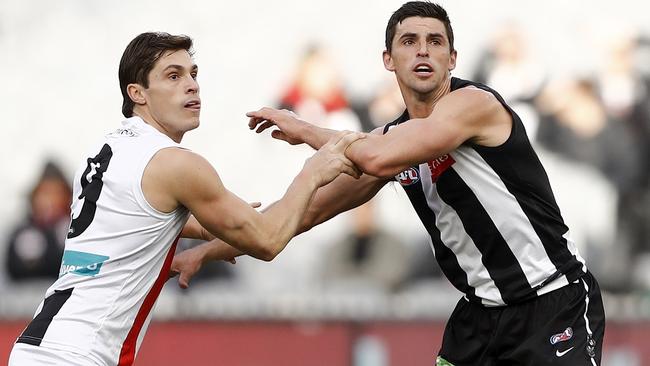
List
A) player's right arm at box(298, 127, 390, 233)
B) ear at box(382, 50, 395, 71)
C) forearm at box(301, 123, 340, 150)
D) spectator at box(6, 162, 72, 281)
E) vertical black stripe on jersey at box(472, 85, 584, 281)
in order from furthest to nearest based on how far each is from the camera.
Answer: spectator at box(6, 162, 72, 281) → player's right arm at box(298, 127, 390, 233) → ear at box(382, 50, 395, 71) → forearm at box(301, 123, 340, 150) → vertical black stripe on jersey at box(472, 85, 584, 281)

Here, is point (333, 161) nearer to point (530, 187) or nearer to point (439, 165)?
point (439, 165)

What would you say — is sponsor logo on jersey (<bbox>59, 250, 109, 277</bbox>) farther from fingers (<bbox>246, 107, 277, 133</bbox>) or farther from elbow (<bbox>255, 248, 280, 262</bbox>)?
fingers (<bbox>246, 107, 277, 133</bbox>)

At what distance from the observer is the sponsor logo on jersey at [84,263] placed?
4.83m

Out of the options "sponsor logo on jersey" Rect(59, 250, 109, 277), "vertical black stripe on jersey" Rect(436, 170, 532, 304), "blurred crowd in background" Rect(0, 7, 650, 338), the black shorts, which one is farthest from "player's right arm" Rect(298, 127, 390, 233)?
"blurred crowd in background" Rect(0, 7, 650, 338)

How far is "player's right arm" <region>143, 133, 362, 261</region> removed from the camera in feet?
15.9

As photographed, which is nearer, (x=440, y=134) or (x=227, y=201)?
(x=227, y=201)

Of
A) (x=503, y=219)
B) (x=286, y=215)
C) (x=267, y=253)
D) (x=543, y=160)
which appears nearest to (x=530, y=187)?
(x=503, y=219)

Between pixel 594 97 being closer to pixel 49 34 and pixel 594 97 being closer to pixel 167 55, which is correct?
pixel 49 34

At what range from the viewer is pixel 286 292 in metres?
10.8

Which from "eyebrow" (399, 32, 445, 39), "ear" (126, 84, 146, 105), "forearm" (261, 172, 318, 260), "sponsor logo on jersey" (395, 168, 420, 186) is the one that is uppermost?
"eyebrow" (399, 32, 445, 39)

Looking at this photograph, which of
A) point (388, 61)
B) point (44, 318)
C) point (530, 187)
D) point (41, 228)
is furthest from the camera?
point (41, 228)

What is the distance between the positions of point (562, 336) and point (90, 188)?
2167mm

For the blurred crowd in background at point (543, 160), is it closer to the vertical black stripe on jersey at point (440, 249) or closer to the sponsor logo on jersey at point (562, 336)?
the vertical black stripe on jersey at point (440, 249)

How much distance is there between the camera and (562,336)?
Result: 541 cm
